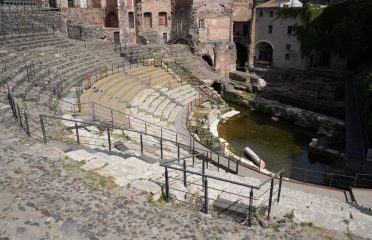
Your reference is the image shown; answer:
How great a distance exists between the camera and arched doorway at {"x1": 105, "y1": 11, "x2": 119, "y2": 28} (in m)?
30.8

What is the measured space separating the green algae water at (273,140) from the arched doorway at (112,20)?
1502 centimetres

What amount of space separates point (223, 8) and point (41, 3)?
58.1ft

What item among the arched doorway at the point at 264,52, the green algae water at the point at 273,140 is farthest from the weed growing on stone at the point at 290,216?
the arched doorway at the point at 264,52

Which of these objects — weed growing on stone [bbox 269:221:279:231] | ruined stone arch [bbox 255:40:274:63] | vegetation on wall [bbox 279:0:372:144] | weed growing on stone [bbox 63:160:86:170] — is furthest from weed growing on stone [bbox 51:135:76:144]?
ruined stone arch [bbox 255:40:274:63]

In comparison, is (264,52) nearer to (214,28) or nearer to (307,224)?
(214,28)

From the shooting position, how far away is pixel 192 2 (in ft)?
106

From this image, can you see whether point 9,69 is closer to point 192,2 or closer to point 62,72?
point 62,72

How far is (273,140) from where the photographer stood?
2083 cm

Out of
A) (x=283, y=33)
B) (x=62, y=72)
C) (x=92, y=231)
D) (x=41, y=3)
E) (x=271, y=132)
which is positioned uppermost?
(x=41, y=3)

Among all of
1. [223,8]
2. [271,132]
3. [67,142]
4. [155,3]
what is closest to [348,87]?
[271,132]

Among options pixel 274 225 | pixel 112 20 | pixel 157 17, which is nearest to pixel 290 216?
pixel 274 225

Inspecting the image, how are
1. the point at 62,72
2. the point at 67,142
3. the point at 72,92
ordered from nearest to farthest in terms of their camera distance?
the point at 67,142 < the point at 72,92 < the point at 62,72

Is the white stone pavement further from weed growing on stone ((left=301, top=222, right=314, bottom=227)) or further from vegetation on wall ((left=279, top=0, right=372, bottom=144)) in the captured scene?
vegetation on wall ((left=279, top=0, right=372, bottom=144))

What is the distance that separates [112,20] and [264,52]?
16.9 meters
